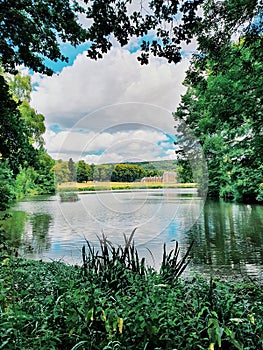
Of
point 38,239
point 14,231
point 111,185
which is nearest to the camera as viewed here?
point 111,185

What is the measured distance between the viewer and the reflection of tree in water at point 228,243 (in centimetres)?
565

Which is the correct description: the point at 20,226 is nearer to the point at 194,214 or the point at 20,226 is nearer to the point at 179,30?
the point at 194,214

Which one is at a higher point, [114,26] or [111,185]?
[114,26]

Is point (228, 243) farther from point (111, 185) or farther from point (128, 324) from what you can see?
point (128, 324)

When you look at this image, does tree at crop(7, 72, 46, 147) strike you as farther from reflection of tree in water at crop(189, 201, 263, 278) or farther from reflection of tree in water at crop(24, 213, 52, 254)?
reflection of tree in water at crop(189, 201, 263, 278)

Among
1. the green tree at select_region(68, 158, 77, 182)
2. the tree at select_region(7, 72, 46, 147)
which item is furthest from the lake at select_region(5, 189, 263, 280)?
the tree at select_region(7, 72, 46, 147)

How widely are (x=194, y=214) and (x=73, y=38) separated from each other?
9.34 metres

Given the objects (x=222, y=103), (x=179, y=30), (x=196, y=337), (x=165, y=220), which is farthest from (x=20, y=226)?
(x=196, y=337)

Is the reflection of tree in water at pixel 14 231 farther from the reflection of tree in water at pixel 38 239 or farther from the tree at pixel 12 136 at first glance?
the tree at pixel 12 136

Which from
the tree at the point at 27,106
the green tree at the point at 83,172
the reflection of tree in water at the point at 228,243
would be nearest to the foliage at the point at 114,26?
the green tree at the point at 83,172

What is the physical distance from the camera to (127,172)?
5.99 metres

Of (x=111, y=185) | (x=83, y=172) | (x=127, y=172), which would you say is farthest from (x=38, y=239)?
(x=127, y=172)

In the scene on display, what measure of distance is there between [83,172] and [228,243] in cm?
403

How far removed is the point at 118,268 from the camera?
252 cm
